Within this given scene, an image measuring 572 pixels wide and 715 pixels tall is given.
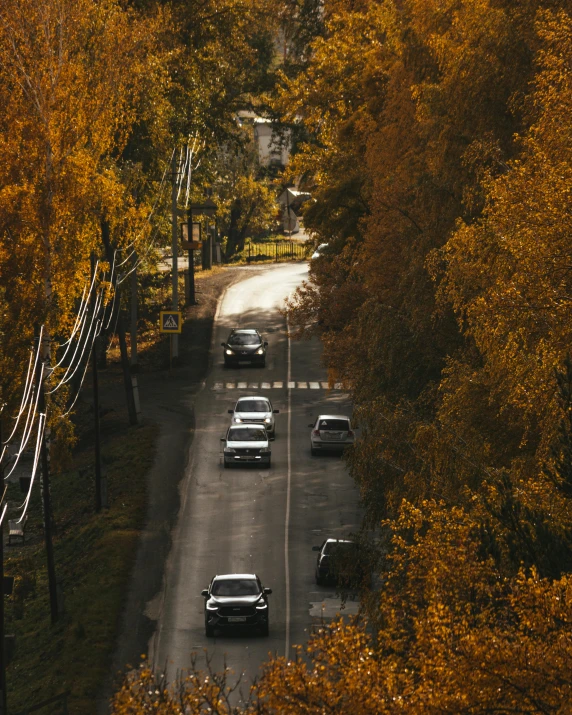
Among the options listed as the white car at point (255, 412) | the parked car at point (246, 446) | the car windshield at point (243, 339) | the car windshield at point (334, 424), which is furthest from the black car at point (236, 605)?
the car windshield at point (243, 339)

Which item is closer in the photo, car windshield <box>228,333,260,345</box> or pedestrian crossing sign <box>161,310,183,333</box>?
pedestrian crossing sign <box>161,310,183,333</box>

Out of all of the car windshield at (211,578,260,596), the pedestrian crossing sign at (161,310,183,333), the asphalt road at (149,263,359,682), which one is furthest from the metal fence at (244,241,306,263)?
the car windshield at (211,578,260,596)

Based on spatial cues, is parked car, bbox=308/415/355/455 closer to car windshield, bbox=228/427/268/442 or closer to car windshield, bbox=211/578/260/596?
car windshield, bbox=228/427/268/442

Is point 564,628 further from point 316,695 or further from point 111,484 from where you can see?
point 111,484

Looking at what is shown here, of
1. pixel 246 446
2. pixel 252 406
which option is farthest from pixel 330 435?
pixel 252 406

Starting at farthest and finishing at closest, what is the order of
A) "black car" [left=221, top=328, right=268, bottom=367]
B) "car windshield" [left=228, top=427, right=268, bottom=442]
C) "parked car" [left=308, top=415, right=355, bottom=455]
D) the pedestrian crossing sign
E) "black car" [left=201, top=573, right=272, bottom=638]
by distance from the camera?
"black car" [left=221, top=328, right=268, bottom=367] → the pedestrian crossing sign → "parked car" [left=308, top=415, right=355, bottom=455] → "car windshield" [left=228, top=427, right=268, bottom=442] → "black car" [left=201, top=573, right=272, bottom=638]

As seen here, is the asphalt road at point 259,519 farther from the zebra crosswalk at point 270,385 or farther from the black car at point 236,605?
the black car at point 236,605

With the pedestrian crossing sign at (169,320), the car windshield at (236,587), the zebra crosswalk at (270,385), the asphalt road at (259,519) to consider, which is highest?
the pedestrian crossing sign at (169,320)
